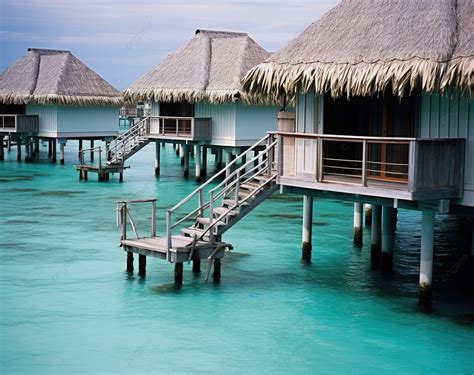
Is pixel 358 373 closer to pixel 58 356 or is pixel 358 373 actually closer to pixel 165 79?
pixel 58 356

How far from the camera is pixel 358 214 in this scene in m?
20.1

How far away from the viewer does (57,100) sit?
39.4 m

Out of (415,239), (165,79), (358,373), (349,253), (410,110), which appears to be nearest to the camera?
(358,373)

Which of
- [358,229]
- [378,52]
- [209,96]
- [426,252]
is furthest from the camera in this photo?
[209,96]

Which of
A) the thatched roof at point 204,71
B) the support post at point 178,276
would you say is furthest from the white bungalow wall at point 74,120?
the support post at point 178,276

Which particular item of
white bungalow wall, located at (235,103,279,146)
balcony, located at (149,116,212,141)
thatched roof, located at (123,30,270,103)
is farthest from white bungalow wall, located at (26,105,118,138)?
white bungalow wall, located at (235,103,279,146)

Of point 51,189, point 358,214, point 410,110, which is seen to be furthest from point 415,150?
point 51,189

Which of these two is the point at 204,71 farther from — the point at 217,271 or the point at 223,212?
the point at 217,271

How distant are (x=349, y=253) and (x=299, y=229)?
3.62m

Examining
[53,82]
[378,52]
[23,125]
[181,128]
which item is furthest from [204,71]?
[378,52]

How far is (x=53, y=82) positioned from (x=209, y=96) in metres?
11.7

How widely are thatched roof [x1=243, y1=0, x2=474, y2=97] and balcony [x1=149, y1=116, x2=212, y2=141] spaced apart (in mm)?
15504

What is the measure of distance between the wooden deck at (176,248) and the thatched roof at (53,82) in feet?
81.5

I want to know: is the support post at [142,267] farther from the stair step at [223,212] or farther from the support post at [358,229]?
the support post at [358,229]
